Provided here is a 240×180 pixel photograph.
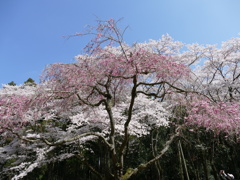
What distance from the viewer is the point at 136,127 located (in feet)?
31.3

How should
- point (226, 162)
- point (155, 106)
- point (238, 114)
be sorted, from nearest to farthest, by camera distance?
point (238, 114) → point (155, 106) → point (226, 162)

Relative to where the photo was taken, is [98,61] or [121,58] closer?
[121,58]

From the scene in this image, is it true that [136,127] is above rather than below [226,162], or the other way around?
above

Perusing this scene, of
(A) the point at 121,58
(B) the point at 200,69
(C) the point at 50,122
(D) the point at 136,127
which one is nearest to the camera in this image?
(A) the point at 121,58

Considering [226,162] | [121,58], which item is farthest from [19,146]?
[226,162]

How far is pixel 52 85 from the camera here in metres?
4.63

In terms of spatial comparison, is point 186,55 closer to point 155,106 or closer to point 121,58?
point 155,106

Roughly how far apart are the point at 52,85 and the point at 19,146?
292 inches

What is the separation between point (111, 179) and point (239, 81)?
32.6 feet

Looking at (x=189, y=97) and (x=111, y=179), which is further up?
(x=189, y=97)

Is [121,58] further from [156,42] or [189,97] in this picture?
[156,42]

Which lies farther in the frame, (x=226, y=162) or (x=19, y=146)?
(x=226, y=162)

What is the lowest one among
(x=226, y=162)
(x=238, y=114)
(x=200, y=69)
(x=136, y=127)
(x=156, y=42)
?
(x=226, y=162)

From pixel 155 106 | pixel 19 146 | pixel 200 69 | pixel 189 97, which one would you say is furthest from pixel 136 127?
pixel 200 69
